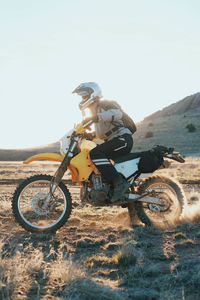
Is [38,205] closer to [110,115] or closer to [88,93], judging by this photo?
[110,115]

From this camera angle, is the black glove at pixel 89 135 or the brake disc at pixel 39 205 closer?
the brake disc at pixel 39 205

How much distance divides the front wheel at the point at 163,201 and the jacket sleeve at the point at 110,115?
1598mm

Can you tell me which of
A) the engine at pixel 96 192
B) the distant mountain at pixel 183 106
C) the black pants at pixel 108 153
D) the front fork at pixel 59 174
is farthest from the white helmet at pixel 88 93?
the distant mountain at pixel 183 106

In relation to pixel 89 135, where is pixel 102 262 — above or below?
below

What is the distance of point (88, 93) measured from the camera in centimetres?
647

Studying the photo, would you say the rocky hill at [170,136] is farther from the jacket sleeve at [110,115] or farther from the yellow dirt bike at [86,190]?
the jacket sleeve at [110,115]

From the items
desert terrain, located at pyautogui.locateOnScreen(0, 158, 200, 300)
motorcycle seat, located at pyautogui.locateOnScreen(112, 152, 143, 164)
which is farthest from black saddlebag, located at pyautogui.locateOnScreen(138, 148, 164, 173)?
desert terrain, located at pyautogui.locateOnScreen(0, 158, 200, 300)

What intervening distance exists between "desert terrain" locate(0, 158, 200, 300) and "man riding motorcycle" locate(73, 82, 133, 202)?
1.01m

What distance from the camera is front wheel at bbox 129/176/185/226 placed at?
6.90m

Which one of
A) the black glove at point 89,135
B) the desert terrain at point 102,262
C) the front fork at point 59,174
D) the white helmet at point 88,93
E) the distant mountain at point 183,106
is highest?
the distant mountain at point 183,106

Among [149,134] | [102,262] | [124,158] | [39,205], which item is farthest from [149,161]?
[149,134]

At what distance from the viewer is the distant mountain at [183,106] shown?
13475 cm

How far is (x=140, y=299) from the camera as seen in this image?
333 centimetres

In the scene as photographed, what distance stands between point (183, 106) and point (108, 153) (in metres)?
137
